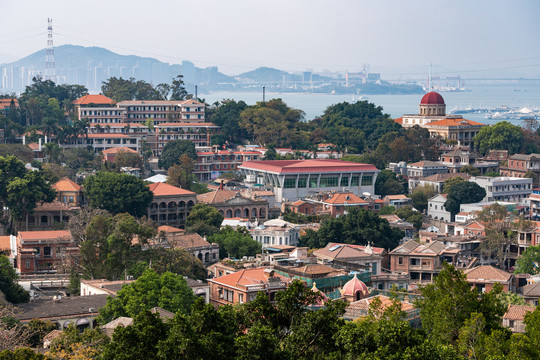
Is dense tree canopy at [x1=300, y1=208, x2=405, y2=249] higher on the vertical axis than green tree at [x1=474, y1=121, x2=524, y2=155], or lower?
lower

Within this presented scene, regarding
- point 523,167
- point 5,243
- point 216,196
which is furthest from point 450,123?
point 5,243

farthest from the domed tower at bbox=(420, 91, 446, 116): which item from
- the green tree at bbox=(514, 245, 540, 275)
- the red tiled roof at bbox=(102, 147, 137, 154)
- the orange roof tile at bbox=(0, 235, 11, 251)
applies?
the orange roof tile at bbox=(0, 235, 11, 251)

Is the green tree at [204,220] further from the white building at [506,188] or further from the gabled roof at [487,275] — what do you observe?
the white building at [506,188]

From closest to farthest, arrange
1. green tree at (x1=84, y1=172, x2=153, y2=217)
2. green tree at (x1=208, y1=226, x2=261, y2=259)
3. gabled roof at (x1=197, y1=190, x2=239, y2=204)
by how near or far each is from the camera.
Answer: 1. green tree at (x1=208, y1=226, x2=261, y2=259)
2. green tree at (x1=84, y1=172, x2=153, y2=217)
3. gabled roof at (x1=197, y1=190, x2=239, y2=204)

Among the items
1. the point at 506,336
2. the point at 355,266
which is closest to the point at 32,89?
the point at 355,266

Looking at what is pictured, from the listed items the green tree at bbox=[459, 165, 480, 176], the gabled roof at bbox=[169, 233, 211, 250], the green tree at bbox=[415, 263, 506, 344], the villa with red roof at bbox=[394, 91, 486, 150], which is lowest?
the gabled roof at bbox=[169, 233, 211, 250]

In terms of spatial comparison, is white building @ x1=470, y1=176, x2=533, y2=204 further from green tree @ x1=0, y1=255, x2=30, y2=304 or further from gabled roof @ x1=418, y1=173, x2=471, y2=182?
green tree @ x1=0, y1=255, x2=30, y2=304

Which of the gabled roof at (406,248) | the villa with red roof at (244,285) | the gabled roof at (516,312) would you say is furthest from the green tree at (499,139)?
the gabled roof at (516,312)
